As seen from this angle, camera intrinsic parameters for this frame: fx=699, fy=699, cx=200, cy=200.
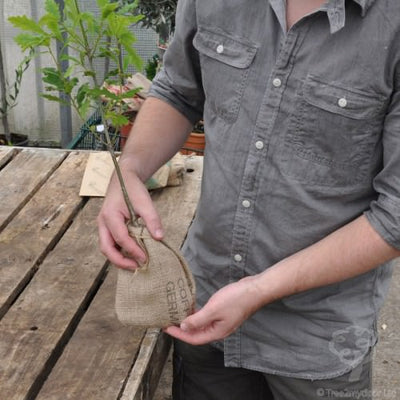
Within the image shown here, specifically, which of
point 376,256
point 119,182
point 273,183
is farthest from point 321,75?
point 119,182

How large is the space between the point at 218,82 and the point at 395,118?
1.30ft

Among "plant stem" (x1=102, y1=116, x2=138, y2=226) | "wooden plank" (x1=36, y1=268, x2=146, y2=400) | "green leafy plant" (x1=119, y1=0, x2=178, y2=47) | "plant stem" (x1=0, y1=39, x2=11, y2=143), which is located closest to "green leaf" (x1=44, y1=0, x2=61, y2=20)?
"plant stem" (x1=102, y1=116, x2=138, y2=226)

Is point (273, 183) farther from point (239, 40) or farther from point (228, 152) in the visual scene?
point (239, 40)

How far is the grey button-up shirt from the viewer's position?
1.28m

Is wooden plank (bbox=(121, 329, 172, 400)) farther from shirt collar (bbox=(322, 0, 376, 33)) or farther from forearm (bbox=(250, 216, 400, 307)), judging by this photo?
shirt collar (bbox=(322, 0, 376, 33))

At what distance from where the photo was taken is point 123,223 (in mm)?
1465

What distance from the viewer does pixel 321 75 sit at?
1.32 m

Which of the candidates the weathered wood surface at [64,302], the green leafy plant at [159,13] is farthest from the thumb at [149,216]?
the green leafy plant at [159,13]

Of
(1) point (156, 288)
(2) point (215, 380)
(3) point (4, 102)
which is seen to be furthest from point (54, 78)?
(3) point (4, 102)

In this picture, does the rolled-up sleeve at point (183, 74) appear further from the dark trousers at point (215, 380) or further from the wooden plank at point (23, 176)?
the wooden plank at point (23, 176)

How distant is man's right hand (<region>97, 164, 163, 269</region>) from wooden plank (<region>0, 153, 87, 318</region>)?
44cm

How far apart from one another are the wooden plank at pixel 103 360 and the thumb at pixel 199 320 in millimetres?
192

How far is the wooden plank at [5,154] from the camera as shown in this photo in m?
2.67

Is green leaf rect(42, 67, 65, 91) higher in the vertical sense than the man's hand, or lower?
higher
